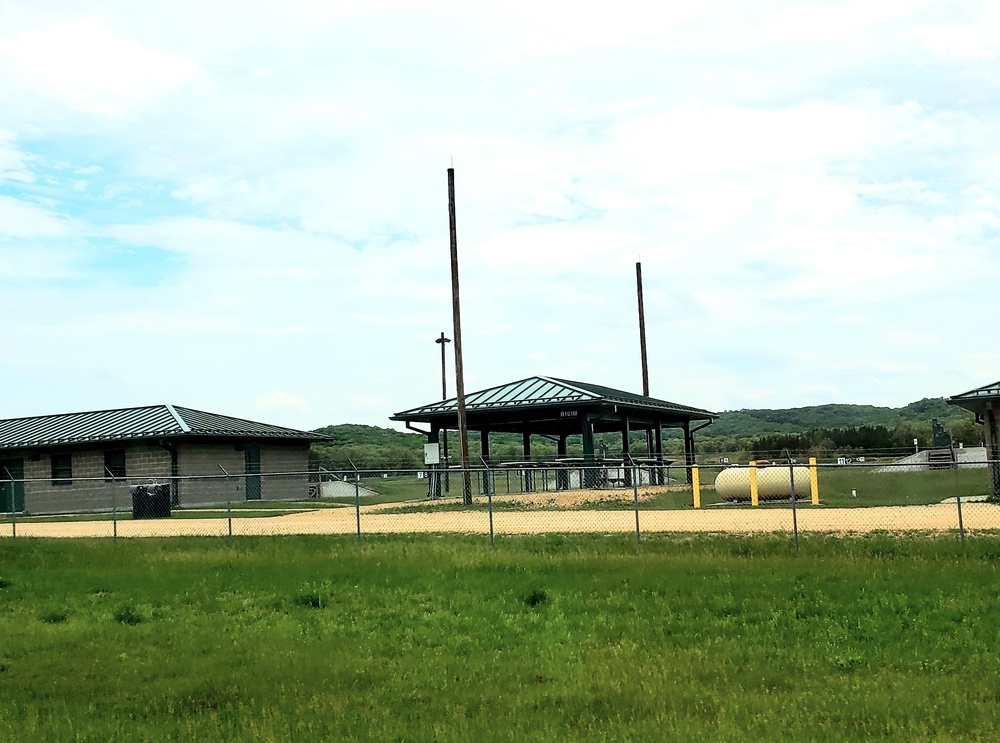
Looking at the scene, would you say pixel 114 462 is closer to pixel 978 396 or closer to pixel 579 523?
pixel 579 523

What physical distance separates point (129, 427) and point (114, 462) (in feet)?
5.93

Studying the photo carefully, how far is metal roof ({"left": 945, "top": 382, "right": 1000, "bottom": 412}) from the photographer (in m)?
31.7

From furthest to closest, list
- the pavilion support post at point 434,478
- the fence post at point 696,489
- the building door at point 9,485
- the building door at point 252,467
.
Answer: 1. the building door at point 252,467
2. the building door at point 9,485
3. the pavilion support post at point 434,478
4. the fence post at point 696,489

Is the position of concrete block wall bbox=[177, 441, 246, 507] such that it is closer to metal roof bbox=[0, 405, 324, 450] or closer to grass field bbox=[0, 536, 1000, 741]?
metal roof bbox=[0, 405, 324, 450]

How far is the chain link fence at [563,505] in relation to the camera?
926 inches

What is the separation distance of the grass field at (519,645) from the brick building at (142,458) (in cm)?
2346

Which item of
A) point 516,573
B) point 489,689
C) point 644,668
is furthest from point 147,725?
point 516,573

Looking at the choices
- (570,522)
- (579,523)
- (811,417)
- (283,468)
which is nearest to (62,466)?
(283,468)

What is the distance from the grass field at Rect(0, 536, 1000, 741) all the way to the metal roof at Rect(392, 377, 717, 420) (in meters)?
23.3

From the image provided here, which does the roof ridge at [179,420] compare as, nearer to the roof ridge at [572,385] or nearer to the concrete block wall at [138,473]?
the concrete block wall at [138,473]

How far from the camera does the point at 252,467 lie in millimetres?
45938

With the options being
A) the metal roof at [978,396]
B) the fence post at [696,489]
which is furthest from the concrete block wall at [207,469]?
the metal roof at [978,396]

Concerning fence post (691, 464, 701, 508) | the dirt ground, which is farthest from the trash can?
fence post (691, 464, 701, 508)

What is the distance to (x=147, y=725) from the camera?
8.64 metres
